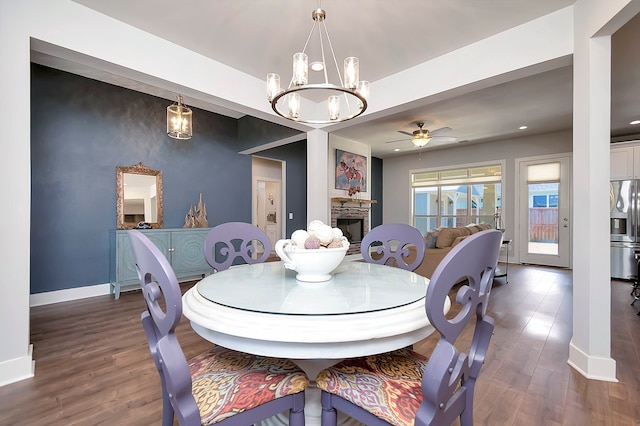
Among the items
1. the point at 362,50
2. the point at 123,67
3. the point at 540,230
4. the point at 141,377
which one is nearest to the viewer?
the point at 141,377

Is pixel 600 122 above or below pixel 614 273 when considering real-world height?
above

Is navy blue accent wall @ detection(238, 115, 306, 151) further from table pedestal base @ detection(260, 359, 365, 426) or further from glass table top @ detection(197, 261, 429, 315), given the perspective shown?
table pedestal base @ detection(260, 359, 365, 426)

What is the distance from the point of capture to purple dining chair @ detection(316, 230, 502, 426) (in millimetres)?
730

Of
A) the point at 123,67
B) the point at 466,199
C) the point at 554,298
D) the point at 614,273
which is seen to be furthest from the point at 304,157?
the point at 614,273

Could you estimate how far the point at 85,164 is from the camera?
371 cm

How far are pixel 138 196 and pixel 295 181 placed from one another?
126 inches

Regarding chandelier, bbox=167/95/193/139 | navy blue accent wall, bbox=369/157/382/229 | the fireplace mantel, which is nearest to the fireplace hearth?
the fireplace mantel

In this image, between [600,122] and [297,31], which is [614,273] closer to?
[600,122]

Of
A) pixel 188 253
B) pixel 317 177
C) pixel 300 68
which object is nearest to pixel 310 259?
pixel 300 68

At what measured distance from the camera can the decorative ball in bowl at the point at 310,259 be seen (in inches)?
47.7

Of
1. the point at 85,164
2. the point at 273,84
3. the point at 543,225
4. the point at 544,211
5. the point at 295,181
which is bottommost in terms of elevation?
the point at 543,225

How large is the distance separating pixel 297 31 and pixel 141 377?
2.78 metres

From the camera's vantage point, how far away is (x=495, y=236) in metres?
0.84

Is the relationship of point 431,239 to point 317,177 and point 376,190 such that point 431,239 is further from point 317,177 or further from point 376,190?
point 376,190
